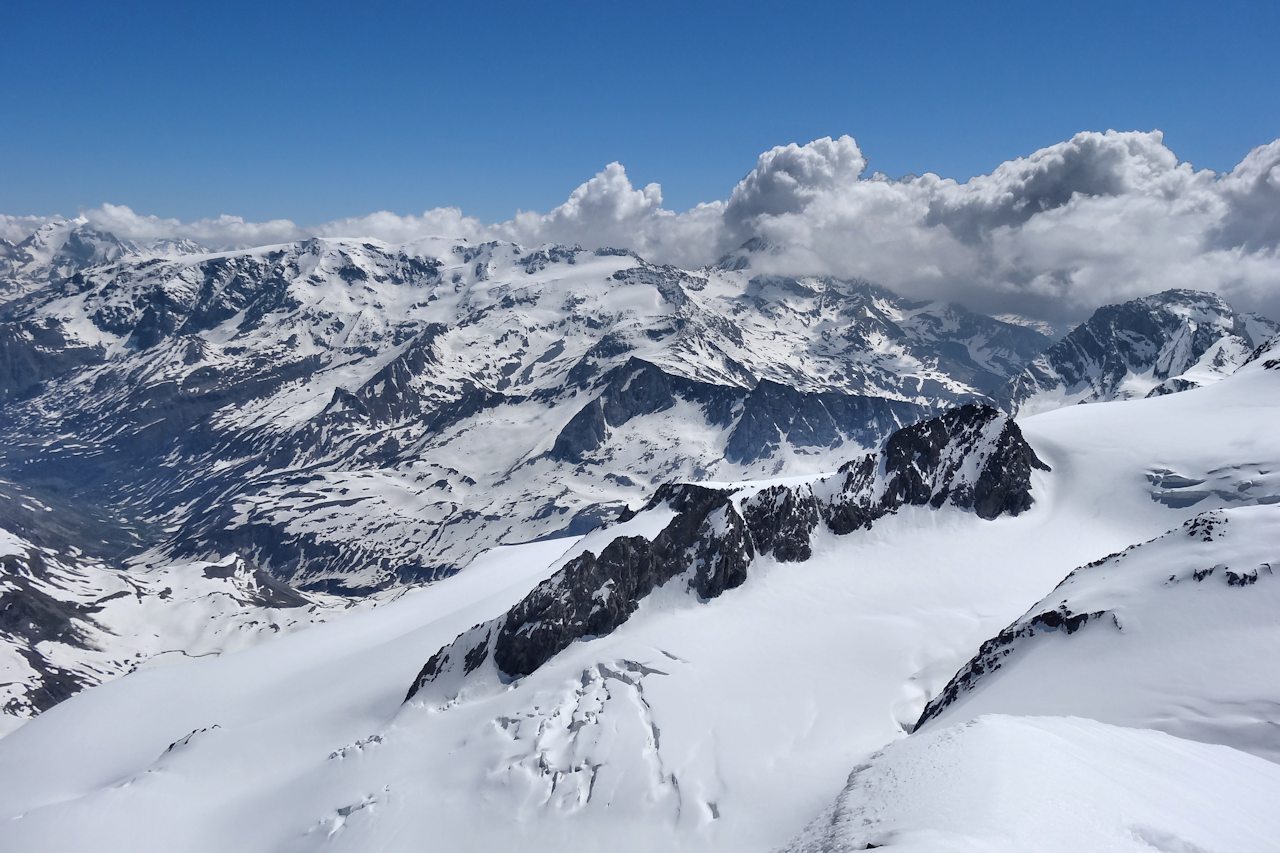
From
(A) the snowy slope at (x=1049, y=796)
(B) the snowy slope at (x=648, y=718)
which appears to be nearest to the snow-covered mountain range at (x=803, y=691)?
(A) the snowy slope at (x=1049, y=796)

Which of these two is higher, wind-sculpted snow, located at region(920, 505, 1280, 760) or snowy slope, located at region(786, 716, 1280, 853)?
snowy slope, located at region(786, 716, 1280, 853)

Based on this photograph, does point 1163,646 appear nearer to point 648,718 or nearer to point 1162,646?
point 1162,646

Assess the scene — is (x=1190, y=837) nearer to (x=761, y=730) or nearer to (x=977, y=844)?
(x=977, y=844)

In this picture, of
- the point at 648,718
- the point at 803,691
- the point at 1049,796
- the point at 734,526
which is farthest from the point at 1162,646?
the point at 734,526

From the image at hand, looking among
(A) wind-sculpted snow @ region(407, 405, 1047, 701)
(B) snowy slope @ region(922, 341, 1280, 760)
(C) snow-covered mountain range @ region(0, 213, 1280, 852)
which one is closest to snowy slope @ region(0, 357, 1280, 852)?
(C) snow-covered mountain range @ region(0, 213, 1280, 852)

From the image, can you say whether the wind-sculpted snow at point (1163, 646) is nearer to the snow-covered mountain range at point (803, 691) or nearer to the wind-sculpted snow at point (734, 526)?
the snow-covered mountain range at point (803, 691)

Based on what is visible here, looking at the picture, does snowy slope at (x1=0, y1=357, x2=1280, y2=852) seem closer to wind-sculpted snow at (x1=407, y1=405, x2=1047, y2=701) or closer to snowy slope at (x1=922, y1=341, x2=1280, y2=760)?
wind-sculpted snow at (x1=407, y1=405, x2=1047, y2=701)
